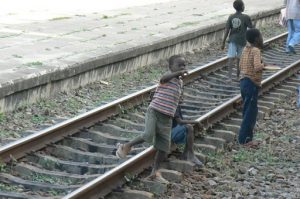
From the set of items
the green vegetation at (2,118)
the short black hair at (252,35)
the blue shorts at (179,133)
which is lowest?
the green vegetation at (2,118)

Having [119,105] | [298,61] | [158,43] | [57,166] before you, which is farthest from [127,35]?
[57,166]

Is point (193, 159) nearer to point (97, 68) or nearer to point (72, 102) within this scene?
point (72, 102)

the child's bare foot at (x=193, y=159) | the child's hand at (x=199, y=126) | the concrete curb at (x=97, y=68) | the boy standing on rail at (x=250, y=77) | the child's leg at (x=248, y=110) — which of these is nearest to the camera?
the child's bare foot at (x=193, y=159)

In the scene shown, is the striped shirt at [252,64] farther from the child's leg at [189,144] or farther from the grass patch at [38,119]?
the grass patch at [38,119]

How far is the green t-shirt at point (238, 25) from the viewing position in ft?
40.3

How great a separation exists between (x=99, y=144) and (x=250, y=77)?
2.11 meters

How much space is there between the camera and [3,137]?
28.7 ft

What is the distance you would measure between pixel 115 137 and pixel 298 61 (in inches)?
265

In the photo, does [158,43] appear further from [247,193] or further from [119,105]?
[247,193]

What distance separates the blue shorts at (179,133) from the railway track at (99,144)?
29 centimetres

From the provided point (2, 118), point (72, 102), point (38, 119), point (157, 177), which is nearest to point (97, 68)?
point (72, 102)

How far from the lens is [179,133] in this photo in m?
7.98

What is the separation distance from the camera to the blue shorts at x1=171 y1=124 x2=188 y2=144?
26.1ft

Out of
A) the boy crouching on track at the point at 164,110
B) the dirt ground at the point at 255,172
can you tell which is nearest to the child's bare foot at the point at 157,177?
the boy crouching on track at the point at 164,110
